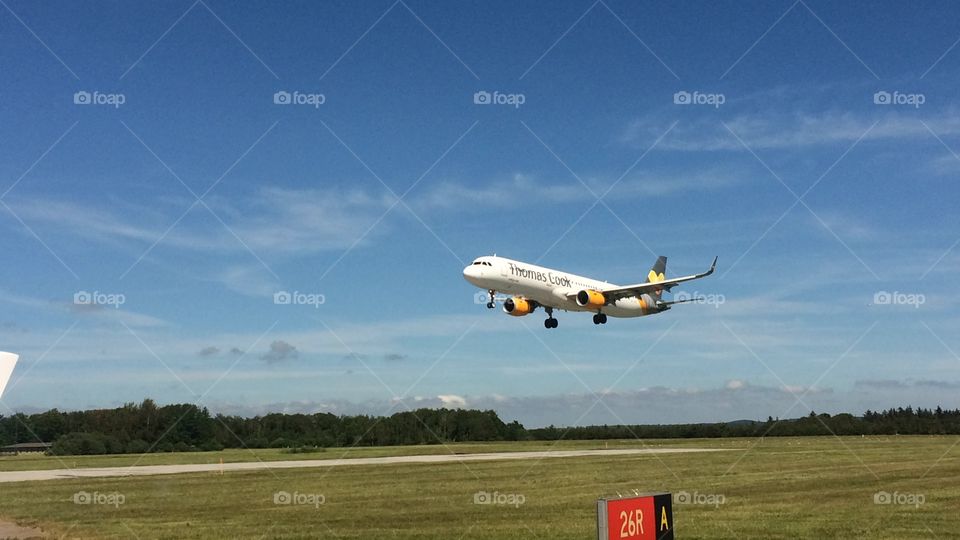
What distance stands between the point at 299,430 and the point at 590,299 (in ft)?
245

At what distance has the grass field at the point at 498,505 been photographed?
91.4 ft

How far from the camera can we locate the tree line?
104500mm

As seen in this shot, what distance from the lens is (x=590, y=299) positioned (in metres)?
59.2

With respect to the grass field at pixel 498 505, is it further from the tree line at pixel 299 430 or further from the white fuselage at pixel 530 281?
the tree line at pixel 299 430

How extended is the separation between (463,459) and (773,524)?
41.2 m
